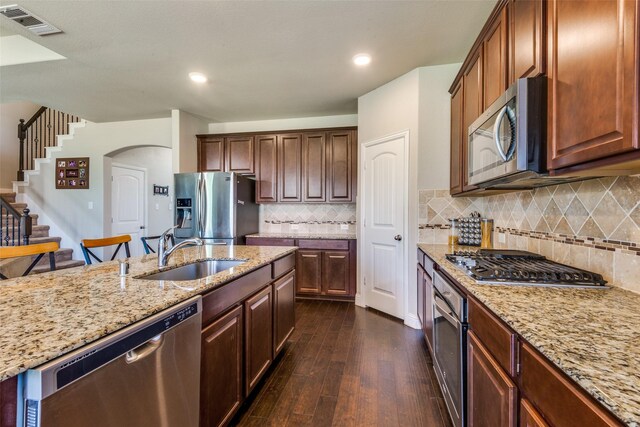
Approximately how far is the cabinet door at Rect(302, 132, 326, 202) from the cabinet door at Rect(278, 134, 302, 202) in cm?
8

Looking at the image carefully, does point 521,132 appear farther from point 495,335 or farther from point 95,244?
point 95,244

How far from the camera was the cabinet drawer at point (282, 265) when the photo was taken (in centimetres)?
216

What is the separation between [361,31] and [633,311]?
235 cm

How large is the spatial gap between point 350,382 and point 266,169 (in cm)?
305

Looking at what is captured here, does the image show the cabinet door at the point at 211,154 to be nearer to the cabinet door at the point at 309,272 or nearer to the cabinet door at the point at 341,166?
the cabinet door at the point at 341,166

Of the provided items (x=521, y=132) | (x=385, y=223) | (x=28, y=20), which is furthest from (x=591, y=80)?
(x=28, y=20)

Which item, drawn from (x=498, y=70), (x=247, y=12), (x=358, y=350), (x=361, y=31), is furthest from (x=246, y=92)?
(x=358, y=350)

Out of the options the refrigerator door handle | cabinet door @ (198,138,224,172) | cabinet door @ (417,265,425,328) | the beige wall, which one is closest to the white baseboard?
cabinet door @ (417,265,425,328)

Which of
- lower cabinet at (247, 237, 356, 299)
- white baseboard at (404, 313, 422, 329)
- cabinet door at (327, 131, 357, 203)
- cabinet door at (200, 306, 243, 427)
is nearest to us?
cabinet door at (200, 306, 243, 427)

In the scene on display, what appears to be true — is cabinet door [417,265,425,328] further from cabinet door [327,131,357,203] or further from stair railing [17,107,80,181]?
stair railing [17,107,80,181]

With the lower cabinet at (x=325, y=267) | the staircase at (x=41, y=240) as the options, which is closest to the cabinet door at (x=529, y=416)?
the lower cabinet at (x=325, y=267)

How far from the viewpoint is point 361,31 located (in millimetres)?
2357

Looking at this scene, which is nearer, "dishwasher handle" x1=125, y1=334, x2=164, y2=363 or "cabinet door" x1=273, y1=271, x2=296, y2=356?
"dishwasher handle" x1=125, y1=334, x2=164, y2=363

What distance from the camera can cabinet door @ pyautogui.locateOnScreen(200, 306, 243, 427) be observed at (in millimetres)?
1325
